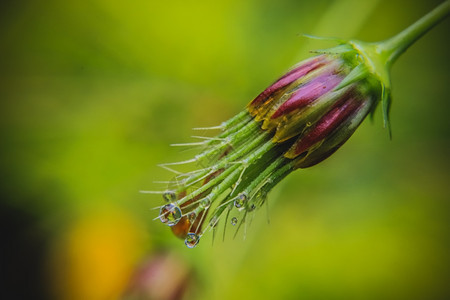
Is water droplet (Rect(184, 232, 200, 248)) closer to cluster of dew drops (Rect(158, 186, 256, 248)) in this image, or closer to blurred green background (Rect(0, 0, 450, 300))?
cluster of dew drops (Rect(158, 186, 256, 248))

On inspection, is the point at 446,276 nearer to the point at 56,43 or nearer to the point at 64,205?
the point at 64,205

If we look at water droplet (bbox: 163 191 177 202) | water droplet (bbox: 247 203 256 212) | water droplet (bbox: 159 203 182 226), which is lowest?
water droplet (bbox: 247 203 256 212)

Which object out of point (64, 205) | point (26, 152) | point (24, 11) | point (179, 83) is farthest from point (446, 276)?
point (24, 11)

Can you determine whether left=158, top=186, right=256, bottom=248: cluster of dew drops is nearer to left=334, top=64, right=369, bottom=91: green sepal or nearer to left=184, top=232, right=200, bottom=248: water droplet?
left=184, top=232, right=200, bottom=248: water droplet

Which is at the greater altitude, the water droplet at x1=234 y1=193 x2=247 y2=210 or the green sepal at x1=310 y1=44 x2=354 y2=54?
the green sepal at x1=310 y1=44 x2=354 y2=54

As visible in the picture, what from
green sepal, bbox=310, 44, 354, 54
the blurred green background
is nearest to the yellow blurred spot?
the blurred green background

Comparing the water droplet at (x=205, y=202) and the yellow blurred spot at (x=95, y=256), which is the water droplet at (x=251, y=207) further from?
the yellow blurred spot at (x=95, y=256)

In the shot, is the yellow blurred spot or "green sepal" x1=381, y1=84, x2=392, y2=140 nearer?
"green sepal" x1=381, y1=84, x2=392, y2=140
